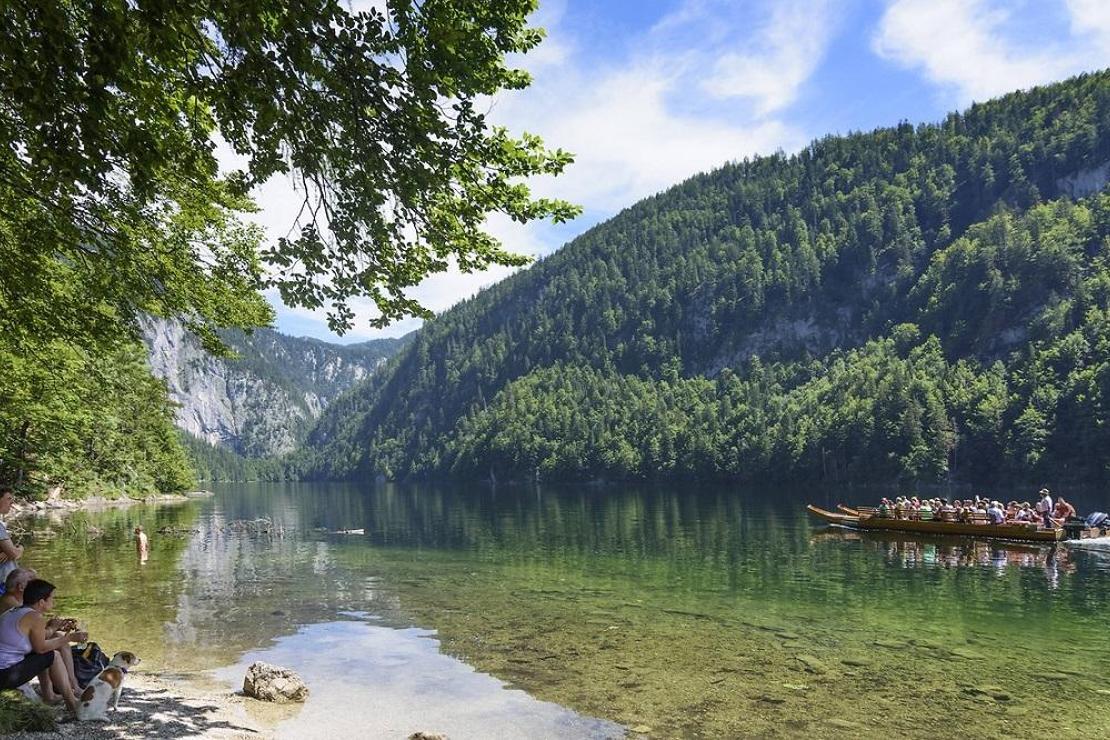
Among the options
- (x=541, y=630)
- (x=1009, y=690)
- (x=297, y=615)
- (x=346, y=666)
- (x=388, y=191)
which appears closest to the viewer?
(x=388, y=191)

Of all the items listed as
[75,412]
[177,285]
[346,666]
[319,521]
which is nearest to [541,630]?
[346,666]

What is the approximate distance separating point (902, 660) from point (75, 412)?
31298 millimetres

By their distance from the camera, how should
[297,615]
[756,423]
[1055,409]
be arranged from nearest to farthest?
[297,615] → [1055,409] → [756,423]

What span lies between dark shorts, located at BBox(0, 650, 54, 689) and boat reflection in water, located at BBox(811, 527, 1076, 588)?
1224 inches

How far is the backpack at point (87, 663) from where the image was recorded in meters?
10.4

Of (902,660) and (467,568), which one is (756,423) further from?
(902,660)

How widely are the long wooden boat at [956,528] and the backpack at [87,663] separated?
139 feet

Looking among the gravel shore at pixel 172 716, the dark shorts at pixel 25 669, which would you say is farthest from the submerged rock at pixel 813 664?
the dark shorts at pixel 25 669

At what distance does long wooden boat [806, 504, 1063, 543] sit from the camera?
38594mm

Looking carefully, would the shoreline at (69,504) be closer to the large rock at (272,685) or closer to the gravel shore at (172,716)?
the gravel shore at (172,716)

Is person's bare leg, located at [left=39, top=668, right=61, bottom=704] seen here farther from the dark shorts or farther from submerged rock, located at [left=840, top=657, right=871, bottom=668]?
submerged rock, located at [left=840, top=657, right=871, bottom=668]

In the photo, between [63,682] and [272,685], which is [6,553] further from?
[272,685]

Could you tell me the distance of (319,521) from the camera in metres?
70.5

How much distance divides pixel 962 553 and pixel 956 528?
6009 millimetres
